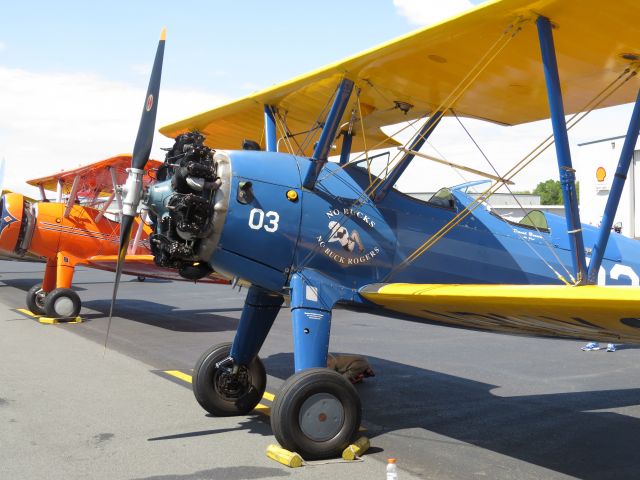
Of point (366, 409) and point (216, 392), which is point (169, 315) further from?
point (366, 409)

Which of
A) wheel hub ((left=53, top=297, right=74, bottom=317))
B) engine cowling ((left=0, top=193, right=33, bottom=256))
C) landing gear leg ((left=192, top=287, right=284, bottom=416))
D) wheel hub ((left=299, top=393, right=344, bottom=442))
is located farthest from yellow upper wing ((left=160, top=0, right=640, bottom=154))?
engine cowling ((left=0, top=193, right=33, bottom=256))

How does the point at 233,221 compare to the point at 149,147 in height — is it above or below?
below

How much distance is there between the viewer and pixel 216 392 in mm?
5867

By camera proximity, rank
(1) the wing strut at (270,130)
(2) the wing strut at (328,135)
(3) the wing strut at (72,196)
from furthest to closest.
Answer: (3) the wing strut at (72,196), (1) the wing strut at (270,130), (2) the wing strut at (328,135)

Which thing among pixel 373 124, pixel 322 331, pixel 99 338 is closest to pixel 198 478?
pixel 322 331

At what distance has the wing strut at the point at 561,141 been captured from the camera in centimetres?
460

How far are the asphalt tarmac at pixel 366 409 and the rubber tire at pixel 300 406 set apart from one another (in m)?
0.13

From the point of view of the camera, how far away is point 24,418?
18.3 feet

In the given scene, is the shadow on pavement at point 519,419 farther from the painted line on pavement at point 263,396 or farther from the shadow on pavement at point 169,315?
the shadow on pavement at point 169,315

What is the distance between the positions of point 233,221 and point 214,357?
61.6 inches

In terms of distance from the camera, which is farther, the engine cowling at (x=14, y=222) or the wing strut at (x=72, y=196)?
the wing strut at (x=72, y=196)

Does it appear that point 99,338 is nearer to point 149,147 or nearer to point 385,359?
point 385,359

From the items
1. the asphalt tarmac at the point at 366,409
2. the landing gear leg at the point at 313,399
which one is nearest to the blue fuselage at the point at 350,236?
the landing gear leg at the point at 313,399

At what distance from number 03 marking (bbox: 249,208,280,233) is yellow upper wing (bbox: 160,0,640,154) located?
1098mm
